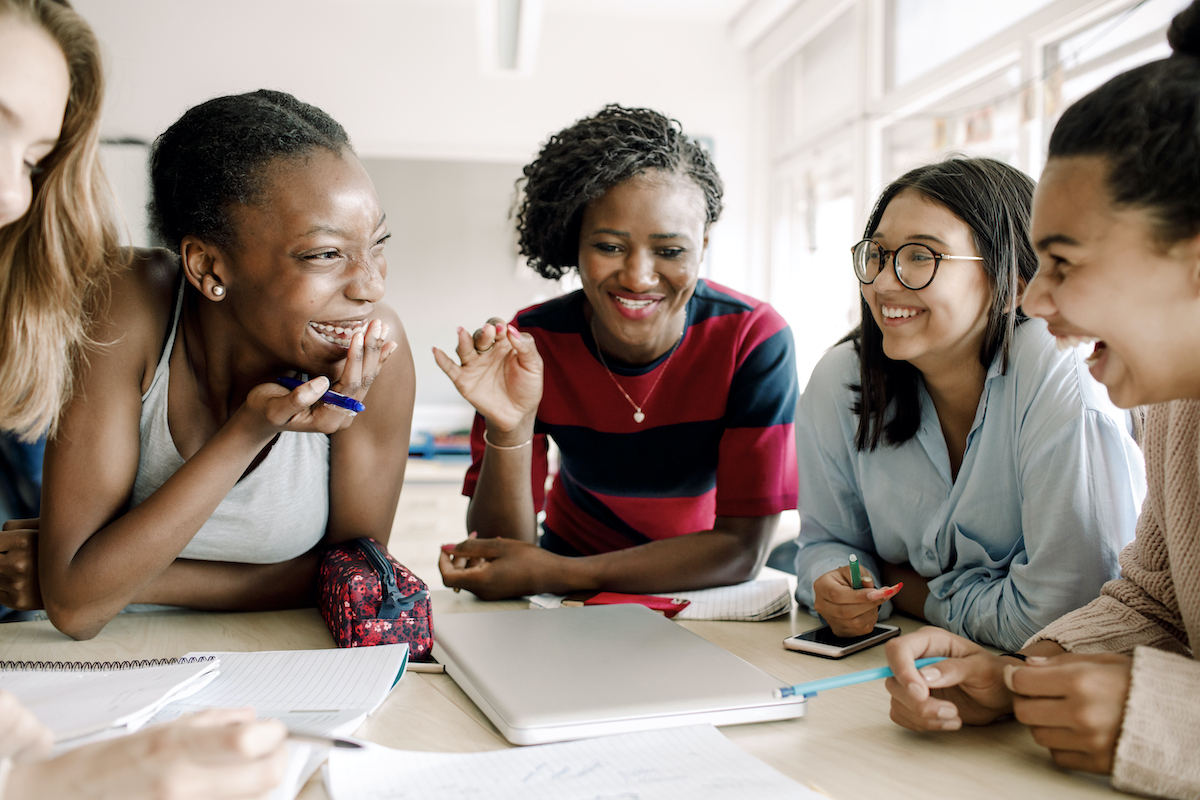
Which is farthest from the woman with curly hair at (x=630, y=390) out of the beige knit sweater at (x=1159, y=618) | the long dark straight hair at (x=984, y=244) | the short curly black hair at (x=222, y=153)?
the beige knit sweater at (x=1159, y=618)

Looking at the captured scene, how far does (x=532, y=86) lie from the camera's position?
188 inches

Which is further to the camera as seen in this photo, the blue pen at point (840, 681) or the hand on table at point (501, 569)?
the hand on table at point (501, 569)

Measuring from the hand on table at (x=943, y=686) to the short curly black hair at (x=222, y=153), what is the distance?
92cm

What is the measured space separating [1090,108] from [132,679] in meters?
1.04

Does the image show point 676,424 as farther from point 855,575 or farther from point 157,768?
point 157,768

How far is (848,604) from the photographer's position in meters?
1.03

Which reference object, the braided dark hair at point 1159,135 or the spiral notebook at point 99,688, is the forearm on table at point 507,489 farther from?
the braided dark hair at point 1159,135

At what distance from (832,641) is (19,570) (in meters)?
1.04

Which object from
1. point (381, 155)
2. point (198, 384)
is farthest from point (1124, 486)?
point (381, 155)

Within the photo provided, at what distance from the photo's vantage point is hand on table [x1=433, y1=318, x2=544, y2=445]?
1394mm

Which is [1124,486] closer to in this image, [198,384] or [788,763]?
[788,763]

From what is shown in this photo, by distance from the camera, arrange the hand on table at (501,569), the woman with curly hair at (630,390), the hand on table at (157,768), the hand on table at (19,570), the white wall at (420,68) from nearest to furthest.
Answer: the hand on table at (157,768) < the hand on table at (19,570) < the hand on table at (501,569) < the woman with curly hair at (630,390) < the white wall at (420,68)

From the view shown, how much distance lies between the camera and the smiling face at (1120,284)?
2.38 ft

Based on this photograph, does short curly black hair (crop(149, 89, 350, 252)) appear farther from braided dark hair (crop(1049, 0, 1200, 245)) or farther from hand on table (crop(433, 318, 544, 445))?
braided dark hair (crop(1049, 0, 1200, 245))
